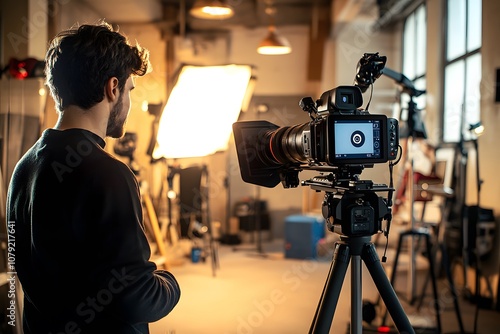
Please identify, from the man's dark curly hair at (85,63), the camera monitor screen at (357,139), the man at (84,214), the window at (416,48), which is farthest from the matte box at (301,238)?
the man's dark curly hair at (85,63)

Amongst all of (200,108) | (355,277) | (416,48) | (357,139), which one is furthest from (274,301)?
(416,48)

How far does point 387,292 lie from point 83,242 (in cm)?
79

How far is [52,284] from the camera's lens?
92 centimetres

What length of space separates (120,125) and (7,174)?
160cm

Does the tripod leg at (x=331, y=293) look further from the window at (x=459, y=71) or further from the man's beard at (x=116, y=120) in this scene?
the window at (x=459, y=71)

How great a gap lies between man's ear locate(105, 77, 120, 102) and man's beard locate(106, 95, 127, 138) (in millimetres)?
22

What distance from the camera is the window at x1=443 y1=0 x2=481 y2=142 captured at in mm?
3512

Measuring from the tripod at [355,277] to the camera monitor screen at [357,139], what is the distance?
269 mm

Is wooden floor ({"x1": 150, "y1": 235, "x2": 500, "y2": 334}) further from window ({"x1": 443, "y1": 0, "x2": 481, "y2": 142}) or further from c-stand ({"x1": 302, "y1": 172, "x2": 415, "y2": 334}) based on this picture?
window ({"x1": 443, "y1": 0, "x2": 481, "y2": 142})

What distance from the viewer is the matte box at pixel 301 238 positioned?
4.71m

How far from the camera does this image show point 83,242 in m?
0.89

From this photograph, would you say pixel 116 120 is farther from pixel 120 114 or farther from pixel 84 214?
pixel 84 214

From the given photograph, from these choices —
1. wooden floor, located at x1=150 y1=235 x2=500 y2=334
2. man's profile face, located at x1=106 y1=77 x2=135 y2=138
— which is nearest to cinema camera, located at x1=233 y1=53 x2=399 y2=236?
man's profile face, located at x1=106 y1=77 x2=135 y2=138

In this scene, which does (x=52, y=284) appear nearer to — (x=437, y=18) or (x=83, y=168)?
(x=83, y=168)
